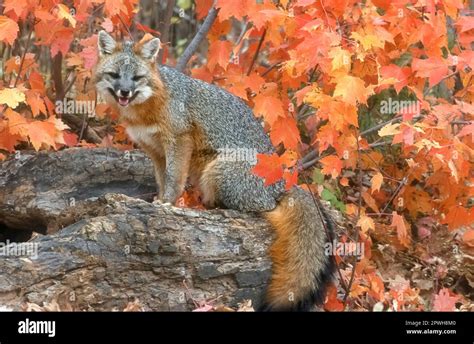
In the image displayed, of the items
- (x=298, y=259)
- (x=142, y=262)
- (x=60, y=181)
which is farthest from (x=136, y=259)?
(x=60, y=181)

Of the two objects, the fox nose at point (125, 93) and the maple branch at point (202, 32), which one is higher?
the maple branch at point (202, 32)

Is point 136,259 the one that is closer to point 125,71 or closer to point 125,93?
point 125,93

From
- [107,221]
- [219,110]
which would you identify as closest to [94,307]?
[107,221]

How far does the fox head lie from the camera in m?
7.36

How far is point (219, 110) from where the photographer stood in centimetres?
777

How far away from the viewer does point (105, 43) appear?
24.9 feet

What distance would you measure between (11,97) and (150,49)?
1.35 m

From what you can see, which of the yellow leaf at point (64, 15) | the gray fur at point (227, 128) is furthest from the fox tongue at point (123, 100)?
the yellow leaf at point (64, 15)

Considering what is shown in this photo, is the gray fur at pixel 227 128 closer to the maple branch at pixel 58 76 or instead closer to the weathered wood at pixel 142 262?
the weathered wood at pixel 142 262

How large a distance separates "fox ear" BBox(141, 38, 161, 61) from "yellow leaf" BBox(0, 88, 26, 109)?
1205 millimetres

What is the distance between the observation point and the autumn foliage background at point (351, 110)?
21.5ft

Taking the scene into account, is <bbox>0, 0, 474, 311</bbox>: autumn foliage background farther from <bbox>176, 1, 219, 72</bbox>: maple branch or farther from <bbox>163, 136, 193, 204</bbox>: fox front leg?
<bbox>163, 136, 193, 204</bbox>: fox front leg

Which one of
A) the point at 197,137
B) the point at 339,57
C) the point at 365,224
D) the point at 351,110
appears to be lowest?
the point at 365,224

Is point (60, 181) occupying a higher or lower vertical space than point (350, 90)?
lower
